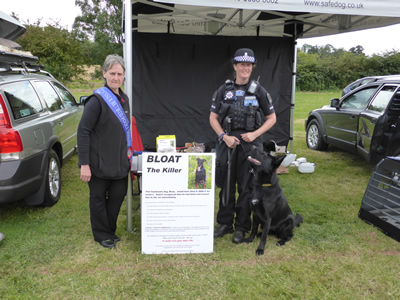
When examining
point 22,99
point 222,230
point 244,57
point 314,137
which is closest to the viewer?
point 244,57

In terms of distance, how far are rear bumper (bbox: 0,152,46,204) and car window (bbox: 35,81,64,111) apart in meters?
1.30

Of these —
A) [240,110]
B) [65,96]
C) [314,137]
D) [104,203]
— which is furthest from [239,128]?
[314,137]

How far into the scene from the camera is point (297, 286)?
2.68m

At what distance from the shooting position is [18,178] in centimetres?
343

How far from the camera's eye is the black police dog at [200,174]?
304 centimetres

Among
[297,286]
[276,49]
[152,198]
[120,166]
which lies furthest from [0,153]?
[276,49]

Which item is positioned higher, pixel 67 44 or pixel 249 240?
pixel 67 44

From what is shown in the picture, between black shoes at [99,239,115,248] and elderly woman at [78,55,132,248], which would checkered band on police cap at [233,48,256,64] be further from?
black shoes at [99,239,115,248]

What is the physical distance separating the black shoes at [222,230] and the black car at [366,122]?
305 centimetres

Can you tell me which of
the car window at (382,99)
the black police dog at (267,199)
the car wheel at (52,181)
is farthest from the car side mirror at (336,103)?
the car wheel at (52,181)

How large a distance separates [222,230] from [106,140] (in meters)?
1.57

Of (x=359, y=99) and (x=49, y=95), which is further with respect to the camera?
(x=359, y=99)

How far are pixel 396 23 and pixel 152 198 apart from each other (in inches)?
185

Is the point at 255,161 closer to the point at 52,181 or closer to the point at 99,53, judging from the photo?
the point at 52,181
